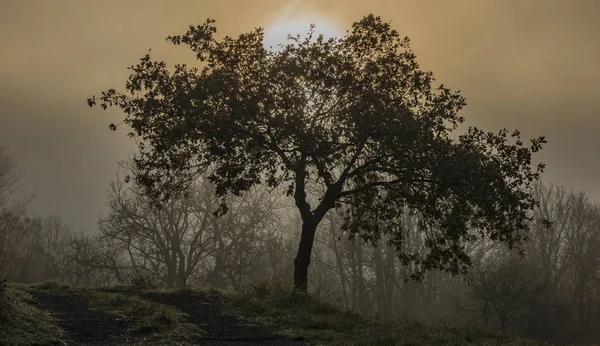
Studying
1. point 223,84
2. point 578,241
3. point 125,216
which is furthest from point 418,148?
point 578,241

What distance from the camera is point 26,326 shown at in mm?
11336

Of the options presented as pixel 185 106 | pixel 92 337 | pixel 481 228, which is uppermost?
pixel 185 106

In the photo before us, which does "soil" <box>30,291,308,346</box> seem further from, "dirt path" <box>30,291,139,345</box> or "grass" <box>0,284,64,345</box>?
"grass" <box>0,284,64,345</box>

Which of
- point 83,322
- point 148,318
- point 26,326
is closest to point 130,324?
point 148,318

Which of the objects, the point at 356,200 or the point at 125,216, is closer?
the point at 356,200

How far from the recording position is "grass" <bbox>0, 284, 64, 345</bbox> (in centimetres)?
1035

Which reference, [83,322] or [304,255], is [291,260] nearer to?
[304,255]

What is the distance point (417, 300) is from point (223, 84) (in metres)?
57.8

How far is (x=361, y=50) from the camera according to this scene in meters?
19.8

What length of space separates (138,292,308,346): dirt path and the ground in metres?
0.02

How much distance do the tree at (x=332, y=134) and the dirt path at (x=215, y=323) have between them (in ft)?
11.7

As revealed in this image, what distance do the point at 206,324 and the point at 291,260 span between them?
4522cm

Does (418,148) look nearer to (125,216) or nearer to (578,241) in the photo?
(125,216)

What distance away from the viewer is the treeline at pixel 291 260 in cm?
4725
